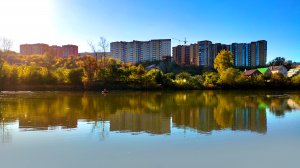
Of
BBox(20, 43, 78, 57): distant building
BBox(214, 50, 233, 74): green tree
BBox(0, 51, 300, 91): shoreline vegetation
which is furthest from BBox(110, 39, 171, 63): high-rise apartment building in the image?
BBox(0, 51, 300, 91): shoreline vegetation

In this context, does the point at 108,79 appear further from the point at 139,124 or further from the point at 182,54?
the point at 182,54

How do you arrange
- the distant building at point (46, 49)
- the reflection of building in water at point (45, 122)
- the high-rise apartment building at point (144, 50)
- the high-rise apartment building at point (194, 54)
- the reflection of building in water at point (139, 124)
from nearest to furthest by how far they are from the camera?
the reflection of building in water at point (139, 124) < the reflection of building in water at point (45, 122) < the high-rise apartment building at point (194, 54) < the high-rise apartment building at point (144, 50) < the distant building at point (46, 49)

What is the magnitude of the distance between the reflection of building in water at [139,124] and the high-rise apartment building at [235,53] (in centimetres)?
9744

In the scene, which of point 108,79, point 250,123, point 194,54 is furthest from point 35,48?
point 250,123

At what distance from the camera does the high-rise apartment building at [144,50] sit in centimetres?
12406

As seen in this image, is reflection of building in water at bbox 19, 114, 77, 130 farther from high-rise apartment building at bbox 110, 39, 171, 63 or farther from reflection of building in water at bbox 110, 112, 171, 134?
high-rise apartment building at bbox 110, 39, 171, 63

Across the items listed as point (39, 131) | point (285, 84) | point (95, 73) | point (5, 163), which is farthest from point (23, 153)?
point (285, 84)

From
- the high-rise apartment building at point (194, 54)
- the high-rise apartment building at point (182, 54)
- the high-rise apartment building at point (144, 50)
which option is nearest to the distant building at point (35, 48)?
the high-rise apartment building at point (144, 50)

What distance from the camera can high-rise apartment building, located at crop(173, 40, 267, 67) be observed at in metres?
116

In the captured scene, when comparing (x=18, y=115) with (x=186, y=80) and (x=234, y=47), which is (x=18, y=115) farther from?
(x=234, y=47)

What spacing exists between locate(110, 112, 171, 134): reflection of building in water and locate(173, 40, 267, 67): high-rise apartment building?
97.4 m

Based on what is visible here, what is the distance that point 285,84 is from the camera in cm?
6600

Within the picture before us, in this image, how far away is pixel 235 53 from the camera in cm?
12306

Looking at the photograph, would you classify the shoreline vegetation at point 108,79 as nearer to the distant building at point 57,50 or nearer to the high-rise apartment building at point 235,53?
the high-rise apartment building at point 235,53
